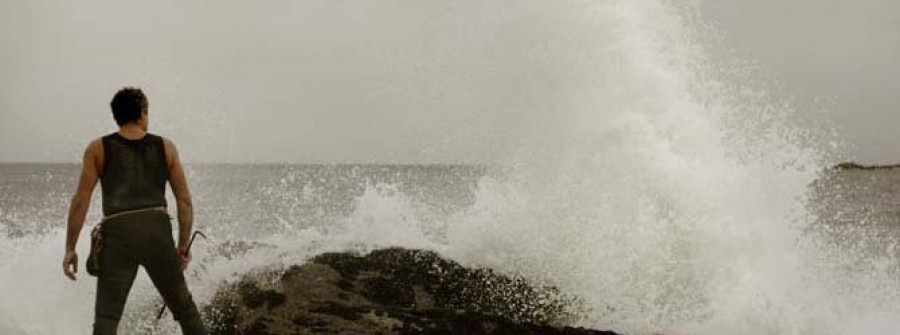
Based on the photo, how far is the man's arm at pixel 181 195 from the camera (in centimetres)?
461

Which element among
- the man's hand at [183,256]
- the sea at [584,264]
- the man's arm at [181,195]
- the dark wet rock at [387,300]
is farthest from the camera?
the sea at [584,264]

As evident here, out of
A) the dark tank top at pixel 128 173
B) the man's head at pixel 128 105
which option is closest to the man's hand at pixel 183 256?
the dark tank top at pixel 128 173

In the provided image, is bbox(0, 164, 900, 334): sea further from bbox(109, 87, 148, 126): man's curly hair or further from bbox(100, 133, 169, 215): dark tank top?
bbox(109, 87, 148, 126): man's curly hair

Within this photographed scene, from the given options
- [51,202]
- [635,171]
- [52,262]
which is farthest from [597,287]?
[51,202]

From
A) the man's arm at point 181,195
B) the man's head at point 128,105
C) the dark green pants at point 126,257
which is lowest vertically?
the dark green pants at point 126,257

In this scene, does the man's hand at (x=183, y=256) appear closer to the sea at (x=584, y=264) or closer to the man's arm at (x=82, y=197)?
the man's arm at (x=82, y=197)

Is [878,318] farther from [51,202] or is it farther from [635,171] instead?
[51,202]

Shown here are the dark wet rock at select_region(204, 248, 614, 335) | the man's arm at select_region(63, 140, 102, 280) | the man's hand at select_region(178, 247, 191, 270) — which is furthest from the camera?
the dark wet rock at select_region(204, 248, 614, 335)

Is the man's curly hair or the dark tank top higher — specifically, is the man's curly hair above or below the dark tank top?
above

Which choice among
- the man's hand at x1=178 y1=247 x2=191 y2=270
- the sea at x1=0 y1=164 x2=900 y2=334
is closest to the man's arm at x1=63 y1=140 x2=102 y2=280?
the man's hand at x1=178 y1=247 x2=191 y2=270

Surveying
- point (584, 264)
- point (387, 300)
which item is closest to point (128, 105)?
point (387, 300)

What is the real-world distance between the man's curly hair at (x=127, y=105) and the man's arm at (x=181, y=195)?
0.26 metres

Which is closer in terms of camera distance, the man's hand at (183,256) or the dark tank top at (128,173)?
the dark tank top at (128,173)

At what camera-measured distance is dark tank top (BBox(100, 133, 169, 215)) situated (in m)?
4.43
